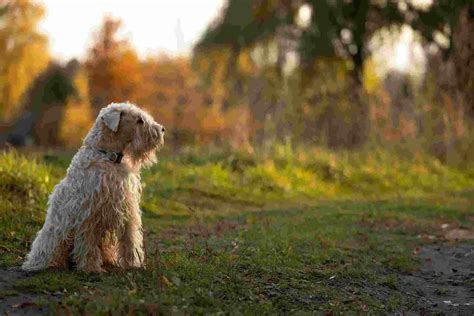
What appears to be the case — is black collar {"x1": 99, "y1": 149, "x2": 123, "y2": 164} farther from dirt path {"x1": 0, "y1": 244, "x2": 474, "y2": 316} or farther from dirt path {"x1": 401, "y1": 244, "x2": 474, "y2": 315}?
dirt path {"x1": 401, "y1": 244, "x2": 474, "y2": 315}

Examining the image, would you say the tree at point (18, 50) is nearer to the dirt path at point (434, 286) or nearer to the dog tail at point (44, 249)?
the dirt path at point (434, 286)

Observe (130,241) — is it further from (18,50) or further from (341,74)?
(18,50)

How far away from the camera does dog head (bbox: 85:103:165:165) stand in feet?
24.0

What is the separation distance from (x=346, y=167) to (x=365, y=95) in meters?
4.42

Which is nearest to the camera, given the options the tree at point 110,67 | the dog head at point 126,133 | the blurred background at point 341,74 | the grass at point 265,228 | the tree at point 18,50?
the grass at point 265,228

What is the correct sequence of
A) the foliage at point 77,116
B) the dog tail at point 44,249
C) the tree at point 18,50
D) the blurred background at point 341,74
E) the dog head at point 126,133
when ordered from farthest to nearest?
the tree at point 18,50, the foliage at point 77,116, the blurred background at point 341,74, the dog head at point 126,133, the dog tail at point 44,249

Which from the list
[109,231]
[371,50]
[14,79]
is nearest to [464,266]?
[109,231]

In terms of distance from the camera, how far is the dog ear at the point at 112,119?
23.7 feet

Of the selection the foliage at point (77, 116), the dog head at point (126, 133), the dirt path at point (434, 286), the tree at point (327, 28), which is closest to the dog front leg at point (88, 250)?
the dirt path at point (434, 286)

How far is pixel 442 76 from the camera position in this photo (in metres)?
23.6

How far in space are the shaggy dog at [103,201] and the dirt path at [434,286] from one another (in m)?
0.53

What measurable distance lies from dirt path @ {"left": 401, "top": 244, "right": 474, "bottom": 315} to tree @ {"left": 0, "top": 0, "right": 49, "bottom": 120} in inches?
1599

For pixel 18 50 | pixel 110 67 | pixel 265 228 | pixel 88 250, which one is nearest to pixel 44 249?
pixel 88 250

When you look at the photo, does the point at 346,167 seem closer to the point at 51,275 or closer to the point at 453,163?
the point at 453,163
